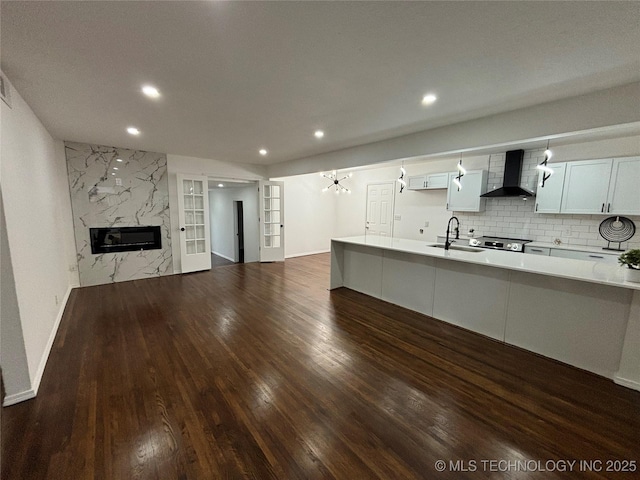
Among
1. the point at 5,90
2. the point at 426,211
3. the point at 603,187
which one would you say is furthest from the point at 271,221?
the point at 603,187

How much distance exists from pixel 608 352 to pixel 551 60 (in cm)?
259

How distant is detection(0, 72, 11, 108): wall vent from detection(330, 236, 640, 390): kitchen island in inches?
162

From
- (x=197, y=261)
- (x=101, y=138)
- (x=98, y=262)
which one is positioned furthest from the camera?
(x=197, y=261)

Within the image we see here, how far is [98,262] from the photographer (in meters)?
5.04

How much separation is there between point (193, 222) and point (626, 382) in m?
6.97

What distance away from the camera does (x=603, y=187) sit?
3984mm

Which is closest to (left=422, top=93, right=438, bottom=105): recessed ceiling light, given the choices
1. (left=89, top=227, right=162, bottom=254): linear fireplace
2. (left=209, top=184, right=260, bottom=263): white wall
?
(left=209, top=184, right=260, bottom=263): white wall

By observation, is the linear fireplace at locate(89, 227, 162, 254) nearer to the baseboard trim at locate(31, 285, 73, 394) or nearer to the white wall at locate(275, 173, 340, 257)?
the baseboard trim at locate(31, 285, 73, 394)

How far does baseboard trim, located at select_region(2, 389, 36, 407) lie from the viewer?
201cm

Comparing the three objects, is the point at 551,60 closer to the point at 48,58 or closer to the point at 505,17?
the point at 505,17

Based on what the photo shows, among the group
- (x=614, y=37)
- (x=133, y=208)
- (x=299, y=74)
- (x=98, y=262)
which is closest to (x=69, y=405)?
(x=299, y=74)

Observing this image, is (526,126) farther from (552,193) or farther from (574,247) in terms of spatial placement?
(574,247)

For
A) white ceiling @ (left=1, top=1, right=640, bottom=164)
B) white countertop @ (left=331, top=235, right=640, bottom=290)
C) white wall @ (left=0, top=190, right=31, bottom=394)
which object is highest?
white ceiling @ (left=1, top=1, right=640, bottom=164)

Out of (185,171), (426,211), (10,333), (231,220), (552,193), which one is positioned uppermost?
(185,171)
